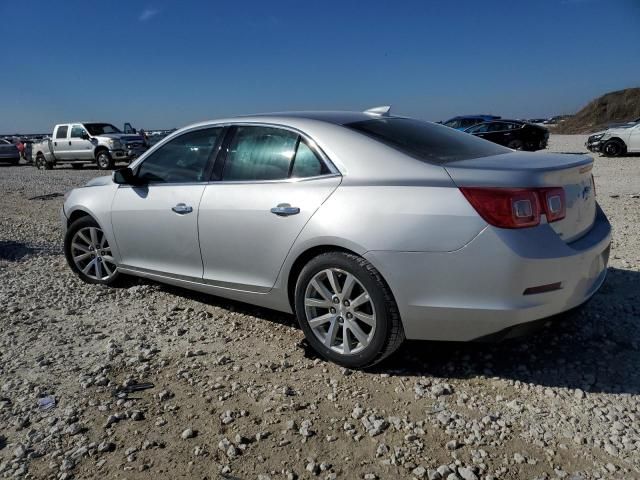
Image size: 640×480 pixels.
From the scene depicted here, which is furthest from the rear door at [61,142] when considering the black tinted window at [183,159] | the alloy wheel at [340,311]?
the alloy wheel at [340,311]

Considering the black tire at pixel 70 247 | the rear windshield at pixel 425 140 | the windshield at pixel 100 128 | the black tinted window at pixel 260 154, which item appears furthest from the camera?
the windshield at pixel 100 128

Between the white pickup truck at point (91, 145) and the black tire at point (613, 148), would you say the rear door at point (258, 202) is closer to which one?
the white pickup truck at point (91, 145)

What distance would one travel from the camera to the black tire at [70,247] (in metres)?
4.86

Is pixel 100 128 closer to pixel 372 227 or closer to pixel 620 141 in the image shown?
pixel 620 141

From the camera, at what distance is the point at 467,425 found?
2.60 meters

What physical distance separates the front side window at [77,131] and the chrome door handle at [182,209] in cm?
1952

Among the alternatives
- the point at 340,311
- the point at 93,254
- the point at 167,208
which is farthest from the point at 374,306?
the point at 93,254

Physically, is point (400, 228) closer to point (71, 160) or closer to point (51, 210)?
point (51, 210)

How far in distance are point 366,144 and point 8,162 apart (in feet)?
101

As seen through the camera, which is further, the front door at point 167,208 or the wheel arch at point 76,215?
the wheel arch at point 76,215

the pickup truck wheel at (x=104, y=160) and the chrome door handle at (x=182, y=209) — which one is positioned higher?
the chrome door handle at (x=182, y=209)

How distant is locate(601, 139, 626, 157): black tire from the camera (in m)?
18.3

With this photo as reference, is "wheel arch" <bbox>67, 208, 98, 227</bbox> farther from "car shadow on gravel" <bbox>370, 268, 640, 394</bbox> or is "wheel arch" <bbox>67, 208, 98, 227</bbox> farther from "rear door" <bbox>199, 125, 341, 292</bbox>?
"car shadow on gravel" <bbox>370, 268, 640, 394</bbox>

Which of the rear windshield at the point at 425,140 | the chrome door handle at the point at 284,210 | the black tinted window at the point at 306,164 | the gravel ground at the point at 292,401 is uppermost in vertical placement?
the rear windshield at the point at 425,140
